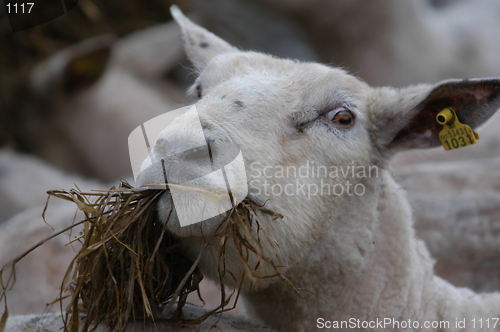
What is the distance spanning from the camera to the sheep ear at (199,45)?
3.51 metres

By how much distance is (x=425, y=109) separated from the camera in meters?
2.84

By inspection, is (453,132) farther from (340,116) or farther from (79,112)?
(79,112)

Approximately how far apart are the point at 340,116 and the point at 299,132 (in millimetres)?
247

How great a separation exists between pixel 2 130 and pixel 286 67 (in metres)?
5.75

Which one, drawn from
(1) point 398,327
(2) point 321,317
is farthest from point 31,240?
(1) point 398,327

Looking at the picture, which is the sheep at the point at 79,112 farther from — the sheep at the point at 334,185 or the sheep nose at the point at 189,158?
the sheep nose at the point at 189,158

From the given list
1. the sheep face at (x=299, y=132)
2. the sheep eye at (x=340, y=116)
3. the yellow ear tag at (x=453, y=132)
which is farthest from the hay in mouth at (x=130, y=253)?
the yellow ear tag at (x=453, y=132)

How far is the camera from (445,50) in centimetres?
842

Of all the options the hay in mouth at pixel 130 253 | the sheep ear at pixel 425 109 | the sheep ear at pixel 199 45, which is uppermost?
the sheep ear at pixel 199 45

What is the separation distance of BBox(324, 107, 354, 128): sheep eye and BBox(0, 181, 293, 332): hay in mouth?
0.63m

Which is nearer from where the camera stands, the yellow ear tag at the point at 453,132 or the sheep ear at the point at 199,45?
the yellow ear tag at the point at 453,132

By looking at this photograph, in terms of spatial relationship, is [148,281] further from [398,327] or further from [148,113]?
[148,113]

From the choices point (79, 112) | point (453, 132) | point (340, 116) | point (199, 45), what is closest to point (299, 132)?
point (340, 116)

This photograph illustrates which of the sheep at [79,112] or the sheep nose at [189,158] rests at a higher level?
the sheep at [79,112]
